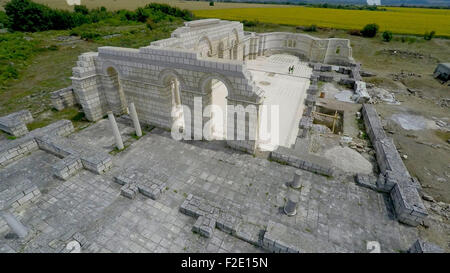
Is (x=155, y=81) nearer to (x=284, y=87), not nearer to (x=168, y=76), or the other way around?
(x=168, y=76)

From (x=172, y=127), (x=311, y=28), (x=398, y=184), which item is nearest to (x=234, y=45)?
(x=172, y=127)

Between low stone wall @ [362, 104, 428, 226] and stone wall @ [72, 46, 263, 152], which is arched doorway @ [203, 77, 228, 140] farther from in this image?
low stone wall @ [362, 104, 428, 226]

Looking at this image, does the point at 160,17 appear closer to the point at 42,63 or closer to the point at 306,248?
the point at 42,63

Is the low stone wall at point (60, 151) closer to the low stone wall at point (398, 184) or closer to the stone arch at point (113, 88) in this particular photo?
the stone arch at point (113, 88)

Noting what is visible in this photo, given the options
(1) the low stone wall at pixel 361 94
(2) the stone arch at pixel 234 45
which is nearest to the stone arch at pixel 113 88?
(2) the stone arch at pixel 234 45

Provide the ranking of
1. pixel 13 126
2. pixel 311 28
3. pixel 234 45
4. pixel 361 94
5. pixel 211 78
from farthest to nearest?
pixel 311 28
pixel 234 45
pixel 361 94
pixel 13 126
pixel 211 78

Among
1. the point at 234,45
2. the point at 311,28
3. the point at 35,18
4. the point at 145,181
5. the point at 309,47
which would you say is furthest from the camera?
the point at 311,28
